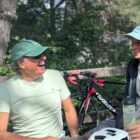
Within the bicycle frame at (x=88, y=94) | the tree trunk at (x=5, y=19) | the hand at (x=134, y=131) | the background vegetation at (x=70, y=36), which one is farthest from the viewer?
the background vegetation at (x=70, y=36)

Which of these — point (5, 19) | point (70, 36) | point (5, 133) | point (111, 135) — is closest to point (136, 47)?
point (111, 135)

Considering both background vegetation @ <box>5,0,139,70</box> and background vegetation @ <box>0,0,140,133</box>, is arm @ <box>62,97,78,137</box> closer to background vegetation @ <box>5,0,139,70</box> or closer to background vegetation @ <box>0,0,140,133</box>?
background vegetation @ <box>0,0,140,133</box>

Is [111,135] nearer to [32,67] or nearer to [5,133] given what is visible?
[5,133]

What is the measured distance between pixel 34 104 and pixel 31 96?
0.06 m

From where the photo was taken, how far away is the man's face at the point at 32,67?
10.3ft

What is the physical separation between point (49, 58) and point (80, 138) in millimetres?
4327

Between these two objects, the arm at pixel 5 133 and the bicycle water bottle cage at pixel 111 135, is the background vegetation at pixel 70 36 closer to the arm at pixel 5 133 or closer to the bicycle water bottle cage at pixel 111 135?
the arm at pixel 5 133

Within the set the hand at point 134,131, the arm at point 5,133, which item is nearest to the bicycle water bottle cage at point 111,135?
the hand at point 134,131

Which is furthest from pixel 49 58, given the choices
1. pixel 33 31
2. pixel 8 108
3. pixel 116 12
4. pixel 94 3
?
pixel 116 12

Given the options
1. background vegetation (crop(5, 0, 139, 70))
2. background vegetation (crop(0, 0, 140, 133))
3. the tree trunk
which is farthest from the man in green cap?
background vegetation (crop(5, 0, 139, 70))

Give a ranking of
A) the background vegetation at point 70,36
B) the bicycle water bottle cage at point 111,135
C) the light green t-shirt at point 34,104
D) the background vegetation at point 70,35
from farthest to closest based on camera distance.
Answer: the background vegetation at point 70,35 → the background vegetation at point 70,36 → the light green t-shirt at point 34,104 → the bicycle water bottle cage at point 111,135

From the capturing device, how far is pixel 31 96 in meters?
3.15

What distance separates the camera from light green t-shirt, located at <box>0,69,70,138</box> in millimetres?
3062

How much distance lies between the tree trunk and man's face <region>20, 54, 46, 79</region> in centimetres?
277
